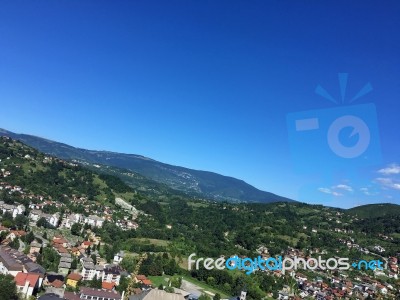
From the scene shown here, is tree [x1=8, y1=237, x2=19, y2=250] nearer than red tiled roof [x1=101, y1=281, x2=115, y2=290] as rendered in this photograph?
No

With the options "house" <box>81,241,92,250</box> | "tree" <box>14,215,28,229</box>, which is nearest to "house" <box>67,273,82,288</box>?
"house" <box>81,241,92,250</box>

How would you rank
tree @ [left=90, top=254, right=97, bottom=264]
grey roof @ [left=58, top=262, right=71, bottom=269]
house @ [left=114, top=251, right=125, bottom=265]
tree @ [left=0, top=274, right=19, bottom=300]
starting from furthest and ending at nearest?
house @ [left=114, top=251, right=125, bottom=265]
tree @ [left=90, top=254, right=97, bottom=264]
grey roof @ [left=58, top=262, right=71, bottom=269]
tree @ [left=0, top=274, right=19, bottom=300]

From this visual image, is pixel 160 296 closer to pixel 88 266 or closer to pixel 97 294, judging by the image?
pixel 97 294

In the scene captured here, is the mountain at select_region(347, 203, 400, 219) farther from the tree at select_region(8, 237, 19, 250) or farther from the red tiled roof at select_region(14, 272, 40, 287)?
the red tiled roof at select_region(14, 272, 40, 287)

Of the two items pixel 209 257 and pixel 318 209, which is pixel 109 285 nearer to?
pixel 209 257

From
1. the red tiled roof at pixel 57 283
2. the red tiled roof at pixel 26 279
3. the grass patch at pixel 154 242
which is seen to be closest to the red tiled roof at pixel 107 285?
the red tiled roof at pixel 57 283

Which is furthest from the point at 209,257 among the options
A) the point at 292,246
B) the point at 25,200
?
the point at 25,200

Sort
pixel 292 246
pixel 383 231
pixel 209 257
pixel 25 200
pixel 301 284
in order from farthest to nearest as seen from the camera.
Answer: pixel 383 231, pixel 292 246, pixel 25 200, pixel 209 257, pixel 301 284

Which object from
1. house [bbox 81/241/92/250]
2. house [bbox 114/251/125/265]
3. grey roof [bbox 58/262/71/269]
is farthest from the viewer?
house [bbox 81/241/92/250]
